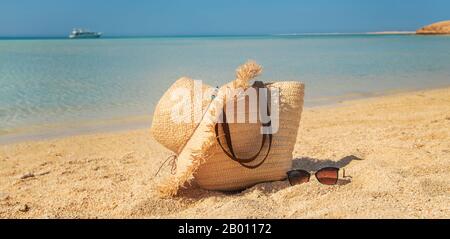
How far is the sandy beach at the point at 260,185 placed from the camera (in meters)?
3.20

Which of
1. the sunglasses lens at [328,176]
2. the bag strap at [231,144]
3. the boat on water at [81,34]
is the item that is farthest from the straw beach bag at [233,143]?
the boat on water at [81,34]

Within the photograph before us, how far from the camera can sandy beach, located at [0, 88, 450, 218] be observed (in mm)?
3201

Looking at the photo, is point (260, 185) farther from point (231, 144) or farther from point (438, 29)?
point (438, 29)

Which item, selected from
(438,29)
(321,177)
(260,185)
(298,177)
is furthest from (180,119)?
(438,29)

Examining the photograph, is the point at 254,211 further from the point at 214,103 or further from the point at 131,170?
the point at 131,170

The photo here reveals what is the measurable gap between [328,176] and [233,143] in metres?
0.77

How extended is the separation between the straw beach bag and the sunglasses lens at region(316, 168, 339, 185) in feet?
0.94

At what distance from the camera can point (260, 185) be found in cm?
366

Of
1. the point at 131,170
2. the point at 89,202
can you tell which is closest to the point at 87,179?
the point at 131,170

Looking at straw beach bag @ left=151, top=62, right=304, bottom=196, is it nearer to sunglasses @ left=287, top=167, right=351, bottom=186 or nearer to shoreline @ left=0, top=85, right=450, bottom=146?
sunglasses @ left=287, top=167, right=351, bottom=186

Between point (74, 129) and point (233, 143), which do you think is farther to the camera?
point (74, 129)

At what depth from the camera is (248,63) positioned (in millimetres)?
3545

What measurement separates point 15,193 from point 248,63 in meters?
2.21

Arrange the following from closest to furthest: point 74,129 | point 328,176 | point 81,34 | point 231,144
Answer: point 231,144 → point 328,176 → point 74,129 → point 81,34
